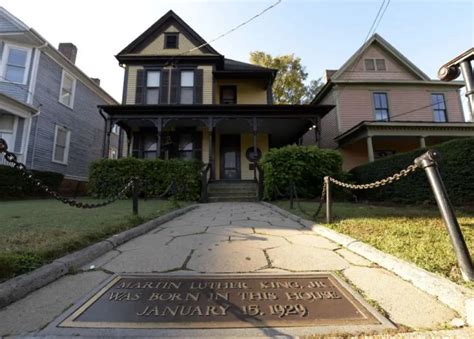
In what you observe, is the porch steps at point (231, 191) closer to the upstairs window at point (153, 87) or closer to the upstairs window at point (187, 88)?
the upstairs window at point (187, 88)

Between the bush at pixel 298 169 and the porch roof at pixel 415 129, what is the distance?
4539 mm

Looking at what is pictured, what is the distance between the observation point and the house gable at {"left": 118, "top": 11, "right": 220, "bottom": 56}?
1380 cm

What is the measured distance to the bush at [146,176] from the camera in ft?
30.5

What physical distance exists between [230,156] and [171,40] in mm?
7578

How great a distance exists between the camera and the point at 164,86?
13.4m

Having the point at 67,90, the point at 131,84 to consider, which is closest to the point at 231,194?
the point at 131,84

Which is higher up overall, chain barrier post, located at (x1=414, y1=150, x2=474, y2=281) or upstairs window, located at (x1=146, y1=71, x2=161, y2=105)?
upstairs window, located at (x1=146, y1=71, x2=161, y2=105)

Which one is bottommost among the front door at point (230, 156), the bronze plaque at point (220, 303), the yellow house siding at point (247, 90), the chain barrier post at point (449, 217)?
the bronze plaque at point (220, 303)

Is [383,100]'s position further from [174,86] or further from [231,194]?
[174,86]

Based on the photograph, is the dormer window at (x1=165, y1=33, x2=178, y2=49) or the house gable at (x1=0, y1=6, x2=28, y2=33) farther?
the dormer window at (x1=165, y1=33, x2=178, y2=49)

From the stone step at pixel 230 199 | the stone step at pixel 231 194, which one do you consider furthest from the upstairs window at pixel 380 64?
the stone step at pixel 230 199

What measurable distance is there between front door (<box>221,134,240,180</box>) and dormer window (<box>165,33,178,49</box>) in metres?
5.88

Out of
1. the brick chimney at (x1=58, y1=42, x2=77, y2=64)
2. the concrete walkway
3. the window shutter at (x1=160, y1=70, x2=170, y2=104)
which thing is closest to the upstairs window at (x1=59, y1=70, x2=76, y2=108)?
the brick chimney at (x1=58, y1=42, x2=77, y2=64)

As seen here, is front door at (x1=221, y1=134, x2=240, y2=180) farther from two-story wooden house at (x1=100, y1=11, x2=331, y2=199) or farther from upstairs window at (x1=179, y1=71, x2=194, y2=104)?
upstairs window at (x1=179, y1=71, x2=194, y2=104)
